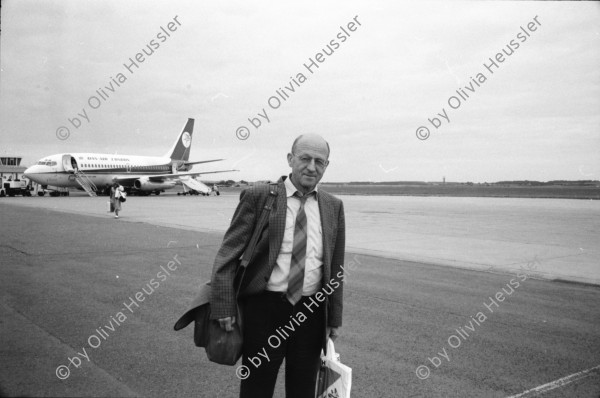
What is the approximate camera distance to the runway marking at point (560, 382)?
147 inches

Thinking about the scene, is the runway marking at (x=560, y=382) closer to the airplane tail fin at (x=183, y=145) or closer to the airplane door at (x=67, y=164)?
the airplane door at (x=67, y=164)

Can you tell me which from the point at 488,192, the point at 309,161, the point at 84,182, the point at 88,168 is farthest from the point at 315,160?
the point at 488,192

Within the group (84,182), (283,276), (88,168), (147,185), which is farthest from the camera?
(147,185)

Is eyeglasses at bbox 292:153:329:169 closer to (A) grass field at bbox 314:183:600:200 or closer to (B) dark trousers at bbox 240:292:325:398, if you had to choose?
(B) dark trousers at bbox 240:292:325:398

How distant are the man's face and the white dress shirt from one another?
3.4 inches

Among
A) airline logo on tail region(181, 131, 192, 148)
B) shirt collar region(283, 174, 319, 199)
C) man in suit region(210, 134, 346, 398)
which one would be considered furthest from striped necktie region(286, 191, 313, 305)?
airline logo on tail region(181, 131, 192, 148)

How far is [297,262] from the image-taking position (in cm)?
262

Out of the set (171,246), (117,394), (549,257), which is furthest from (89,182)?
(117,394)

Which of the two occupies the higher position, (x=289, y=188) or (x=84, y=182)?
(x=84, y=182)

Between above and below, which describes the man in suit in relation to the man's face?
below

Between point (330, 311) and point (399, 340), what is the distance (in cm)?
234

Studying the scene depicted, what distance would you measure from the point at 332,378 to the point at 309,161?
123cm

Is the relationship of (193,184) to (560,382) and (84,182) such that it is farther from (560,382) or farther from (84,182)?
(560,382)

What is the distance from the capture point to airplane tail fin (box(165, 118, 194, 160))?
5331 cm
